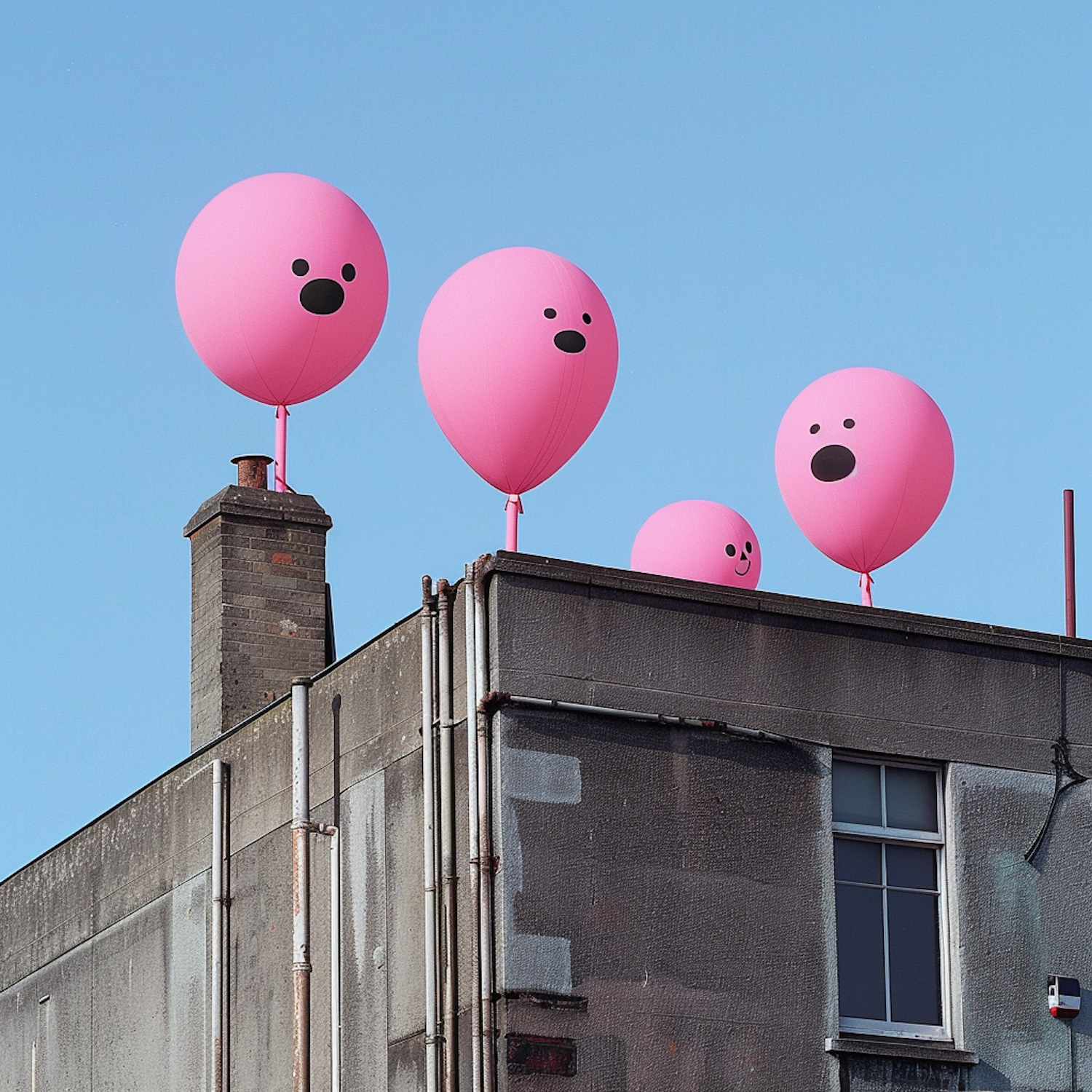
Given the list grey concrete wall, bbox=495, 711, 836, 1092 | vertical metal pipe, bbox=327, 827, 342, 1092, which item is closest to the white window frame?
grey concrete wall, bbox=495, 711, 836, 1092

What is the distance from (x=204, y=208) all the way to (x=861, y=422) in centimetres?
525

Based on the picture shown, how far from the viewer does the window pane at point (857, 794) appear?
15508mm

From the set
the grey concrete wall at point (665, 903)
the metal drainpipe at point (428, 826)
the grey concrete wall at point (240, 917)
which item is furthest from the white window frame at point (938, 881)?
the grey concrete wall at point (240, 917)

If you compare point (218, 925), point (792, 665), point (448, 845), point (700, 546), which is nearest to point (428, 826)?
point (448, 845)

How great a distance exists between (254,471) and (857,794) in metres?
6.74

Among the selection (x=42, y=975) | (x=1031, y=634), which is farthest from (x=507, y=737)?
(x=42, y=975)

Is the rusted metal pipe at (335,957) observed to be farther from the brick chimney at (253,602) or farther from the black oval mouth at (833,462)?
the black oval mouth at (833,462)

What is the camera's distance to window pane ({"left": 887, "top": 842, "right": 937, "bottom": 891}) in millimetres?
15531

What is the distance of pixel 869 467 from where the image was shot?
1773cm

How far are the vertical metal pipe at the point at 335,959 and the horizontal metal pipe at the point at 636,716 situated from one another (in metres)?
2.08

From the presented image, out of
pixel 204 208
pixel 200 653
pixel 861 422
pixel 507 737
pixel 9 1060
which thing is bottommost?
pixel 9 1060

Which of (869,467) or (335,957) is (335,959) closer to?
(335,957)

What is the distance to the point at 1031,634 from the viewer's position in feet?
53.3

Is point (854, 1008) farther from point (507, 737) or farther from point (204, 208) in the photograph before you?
point (204, 208)
